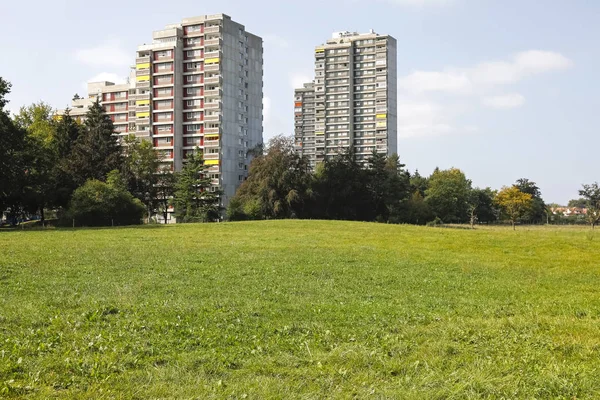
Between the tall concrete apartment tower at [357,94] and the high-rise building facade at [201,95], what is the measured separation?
1758 inches

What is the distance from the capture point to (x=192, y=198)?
100625 millimetres

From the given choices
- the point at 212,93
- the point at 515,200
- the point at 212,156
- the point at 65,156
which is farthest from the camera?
the point at 515,200

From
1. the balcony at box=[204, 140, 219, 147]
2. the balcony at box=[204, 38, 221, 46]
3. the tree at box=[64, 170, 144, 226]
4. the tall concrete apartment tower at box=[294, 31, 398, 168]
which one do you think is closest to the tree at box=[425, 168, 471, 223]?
the tall concrete apartment tower at box=[294, 31, 398, 168]

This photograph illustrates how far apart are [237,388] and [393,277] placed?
15.2 metres

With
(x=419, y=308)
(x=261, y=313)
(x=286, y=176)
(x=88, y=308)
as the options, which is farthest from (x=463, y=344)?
(x=286, y=176)

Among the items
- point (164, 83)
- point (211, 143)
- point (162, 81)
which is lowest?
point (211, 143)

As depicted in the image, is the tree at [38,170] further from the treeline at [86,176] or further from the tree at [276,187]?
the tree at [276,187]

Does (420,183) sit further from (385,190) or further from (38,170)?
(38,170)

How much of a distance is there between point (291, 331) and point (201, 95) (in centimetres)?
11703

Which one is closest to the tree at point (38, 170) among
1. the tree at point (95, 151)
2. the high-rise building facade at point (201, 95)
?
the tree at point (95, 151)

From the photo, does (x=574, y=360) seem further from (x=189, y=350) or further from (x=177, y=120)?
(x=177, y=120)

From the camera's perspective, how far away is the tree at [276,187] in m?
93.8

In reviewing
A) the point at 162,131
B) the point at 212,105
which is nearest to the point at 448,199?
the point at 212,105

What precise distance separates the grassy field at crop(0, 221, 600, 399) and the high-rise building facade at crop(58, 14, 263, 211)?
97.6 meters
